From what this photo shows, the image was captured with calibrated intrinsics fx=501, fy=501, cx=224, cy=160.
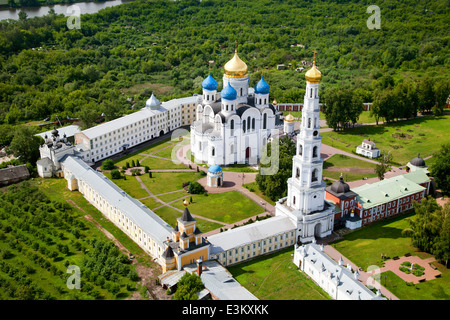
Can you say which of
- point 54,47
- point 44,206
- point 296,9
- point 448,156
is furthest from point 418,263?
point 296,9

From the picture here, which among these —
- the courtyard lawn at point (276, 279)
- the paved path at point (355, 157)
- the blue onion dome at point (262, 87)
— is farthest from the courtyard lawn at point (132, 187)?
the paved path at point (355, 157)

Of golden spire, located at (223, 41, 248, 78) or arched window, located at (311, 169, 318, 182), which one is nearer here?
arched window, located at (311, 169, 318, 182)

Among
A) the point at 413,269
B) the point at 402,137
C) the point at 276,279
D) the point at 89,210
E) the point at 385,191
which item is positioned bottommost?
the point at 276,279

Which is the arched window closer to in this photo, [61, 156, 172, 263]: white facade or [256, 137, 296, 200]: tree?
[256, 137, 296, 200]: tree

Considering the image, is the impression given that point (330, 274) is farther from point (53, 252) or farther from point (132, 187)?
point (132, 187)

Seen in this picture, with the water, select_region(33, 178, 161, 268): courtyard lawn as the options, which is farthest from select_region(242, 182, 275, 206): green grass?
the water

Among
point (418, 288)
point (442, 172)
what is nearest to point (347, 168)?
point (442, 172)
